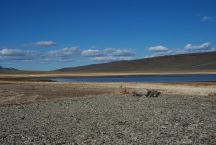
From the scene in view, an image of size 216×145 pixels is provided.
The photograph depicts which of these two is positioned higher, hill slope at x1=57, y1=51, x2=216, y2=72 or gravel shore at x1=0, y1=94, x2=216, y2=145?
hill slope at x1=57, y1=51, x2=216, y2=72

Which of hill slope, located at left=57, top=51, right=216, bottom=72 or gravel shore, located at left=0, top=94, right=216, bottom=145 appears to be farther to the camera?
hill slope, located at left=57, top=51, right=216, bottom=72

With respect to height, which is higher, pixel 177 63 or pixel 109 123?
pixel 177 63

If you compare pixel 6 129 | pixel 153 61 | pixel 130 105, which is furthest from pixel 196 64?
pixel 6 129

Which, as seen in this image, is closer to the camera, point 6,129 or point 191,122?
point 6,129

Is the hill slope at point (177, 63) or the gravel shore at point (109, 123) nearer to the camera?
the gravel shore at point (109, 123)

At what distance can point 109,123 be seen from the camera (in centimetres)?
2005

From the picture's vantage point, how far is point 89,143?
15297 millimetres

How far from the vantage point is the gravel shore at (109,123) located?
15.9 metres

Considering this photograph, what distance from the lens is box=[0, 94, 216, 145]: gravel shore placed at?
52.3ft

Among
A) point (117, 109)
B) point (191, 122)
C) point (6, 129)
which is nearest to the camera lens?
point (6, 129)

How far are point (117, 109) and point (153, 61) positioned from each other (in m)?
173

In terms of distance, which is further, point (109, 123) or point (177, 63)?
point (177, 63)

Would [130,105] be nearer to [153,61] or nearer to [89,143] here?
[89,143]

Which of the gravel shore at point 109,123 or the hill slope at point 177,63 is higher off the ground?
the hill slope at point 177,63
